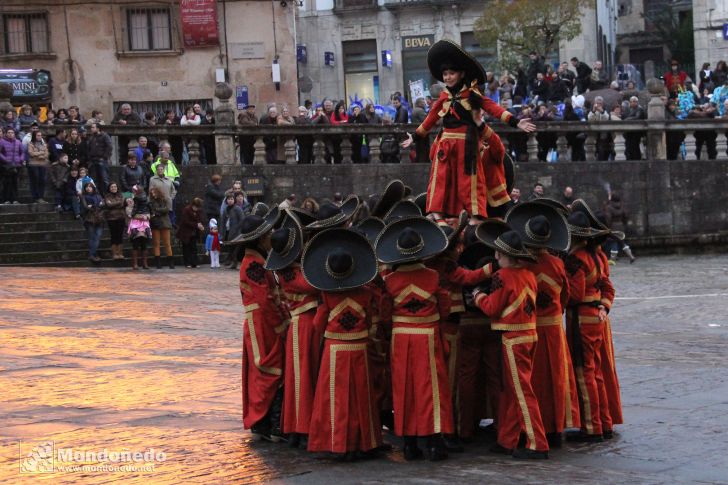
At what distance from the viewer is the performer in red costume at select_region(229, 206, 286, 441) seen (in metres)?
11.3

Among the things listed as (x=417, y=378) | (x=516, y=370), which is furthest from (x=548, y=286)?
(x=417, y=378)

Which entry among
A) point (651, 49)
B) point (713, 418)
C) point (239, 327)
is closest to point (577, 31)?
point (651, 49)

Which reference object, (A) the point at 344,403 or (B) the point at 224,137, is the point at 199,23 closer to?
(B) the point at 224,137

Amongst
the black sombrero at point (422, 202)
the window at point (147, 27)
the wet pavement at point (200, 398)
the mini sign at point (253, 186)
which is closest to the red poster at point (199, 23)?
the window at point (147, 27)

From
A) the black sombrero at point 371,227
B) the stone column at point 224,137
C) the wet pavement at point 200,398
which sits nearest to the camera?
the wet pavement at point 200,398

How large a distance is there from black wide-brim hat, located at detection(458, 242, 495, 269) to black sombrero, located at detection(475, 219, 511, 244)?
1.32 ft

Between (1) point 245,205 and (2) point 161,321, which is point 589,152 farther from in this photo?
(2) point 161,321

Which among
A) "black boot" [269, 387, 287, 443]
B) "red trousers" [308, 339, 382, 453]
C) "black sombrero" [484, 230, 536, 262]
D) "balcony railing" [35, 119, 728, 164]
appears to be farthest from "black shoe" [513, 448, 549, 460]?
"balcony railing" [35, 119, 728, 164]

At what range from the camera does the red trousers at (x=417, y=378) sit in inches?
418

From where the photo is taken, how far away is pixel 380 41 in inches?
2003

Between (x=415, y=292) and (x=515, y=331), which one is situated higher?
(x=415, y=292)

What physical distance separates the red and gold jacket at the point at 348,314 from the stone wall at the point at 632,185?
19297mm

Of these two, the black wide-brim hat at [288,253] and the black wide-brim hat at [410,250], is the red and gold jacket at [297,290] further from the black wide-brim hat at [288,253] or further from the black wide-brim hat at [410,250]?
the black wide-brim hat at [410,250]

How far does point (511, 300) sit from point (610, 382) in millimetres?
1591
